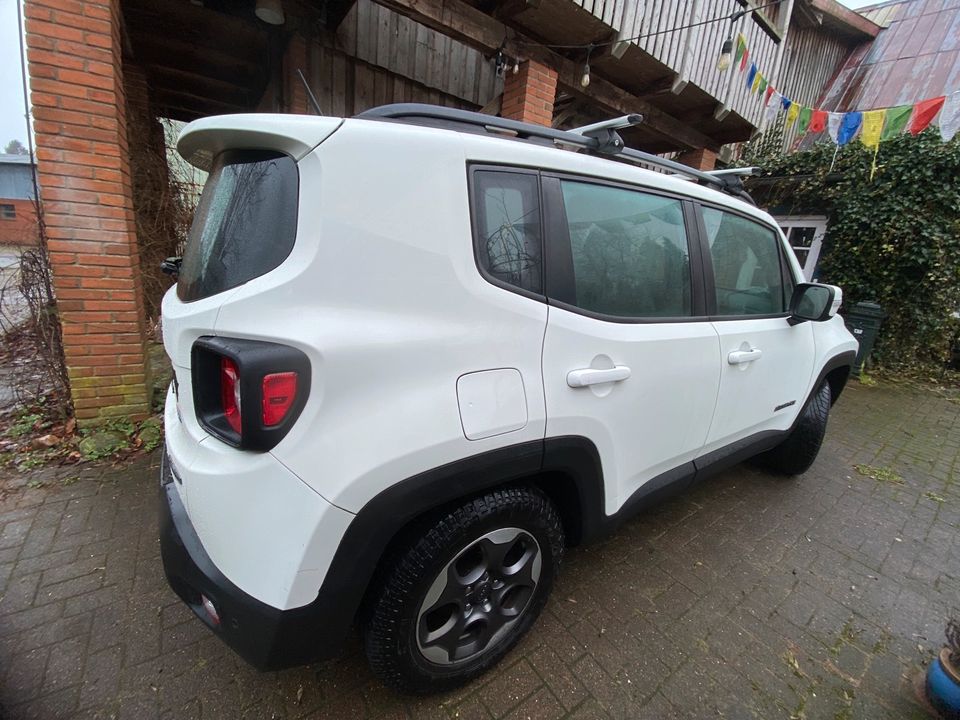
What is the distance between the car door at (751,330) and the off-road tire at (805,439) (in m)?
0.39

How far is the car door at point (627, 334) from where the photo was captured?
151cm

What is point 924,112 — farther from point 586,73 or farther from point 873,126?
point 586,73

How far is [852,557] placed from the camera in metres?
2.52

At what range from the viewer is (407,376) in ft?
3.91

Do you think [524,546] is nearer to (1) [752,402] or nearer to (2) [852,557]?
(1) [752,402]

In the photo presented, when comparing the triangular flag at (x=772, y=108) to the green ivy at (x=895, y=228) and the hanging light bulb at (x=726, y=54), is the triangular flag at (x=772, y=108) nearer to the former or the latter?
the green ivy at (x=895, y=228)

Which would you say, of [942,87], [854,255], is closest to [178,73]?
[854,255]

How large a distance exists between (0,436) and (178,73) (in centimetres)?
543

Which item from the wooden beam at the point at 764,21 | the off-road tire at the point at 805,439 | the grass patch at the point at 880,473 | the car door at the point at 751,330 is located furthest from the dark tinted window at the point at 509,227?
the wooden beam at the point at 764,21

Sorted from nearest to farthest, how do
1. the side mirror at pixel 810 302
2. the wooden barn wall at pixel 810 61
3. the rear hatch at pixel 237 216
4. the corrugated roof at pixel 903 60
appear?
1. the rear hatch at pixel 237 216
2. the side mirror at pixel 810 302
3. the corrugated roof at pixel 903 60
4. the wooden barn wall at pixel 810 61

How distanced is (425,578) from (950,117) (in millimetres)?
10918

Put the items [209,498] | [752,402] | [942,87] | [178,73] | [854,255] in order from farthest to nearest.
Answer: [942,87] < [854,255] < [178,73] < [752,402] < [209,498]

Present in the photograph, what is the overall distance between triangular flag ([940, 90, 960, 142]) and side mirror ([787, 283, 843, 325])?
775 cm

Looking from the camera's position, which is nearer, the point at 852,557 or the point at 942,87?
the point at 852,557
